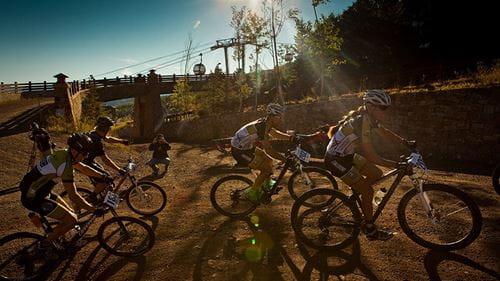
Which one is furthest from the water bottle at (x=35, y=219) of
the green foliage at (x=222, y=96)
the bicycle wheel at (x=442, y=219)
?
the green foliage at (x=222, y=96)

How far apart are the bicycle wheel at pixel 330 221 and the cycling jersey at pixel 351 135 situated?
68 centimetres

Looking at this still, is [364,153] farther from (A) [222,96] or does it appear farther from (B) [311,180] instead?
(A) [222,96]

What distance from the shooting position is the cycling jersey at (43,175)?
4.82 metres

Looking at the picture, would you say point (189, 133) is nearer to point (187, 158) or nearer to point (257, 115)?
point (257, 115)

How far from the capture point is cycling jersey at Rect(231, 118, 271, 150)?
6.64m

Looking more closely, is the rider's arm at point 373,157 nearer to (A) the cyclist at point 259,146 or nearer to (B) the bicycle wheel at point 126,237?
(A) the cyclist at point 259,146

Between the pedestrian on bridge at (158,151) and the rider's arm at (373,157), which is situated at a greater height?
the rider's arm at (373,157)

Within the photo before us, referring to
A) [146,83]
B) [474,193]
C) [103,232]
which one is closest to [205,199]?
[103,232]

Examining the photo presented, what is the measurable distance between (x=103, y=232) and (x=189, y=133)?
2262 centimetres

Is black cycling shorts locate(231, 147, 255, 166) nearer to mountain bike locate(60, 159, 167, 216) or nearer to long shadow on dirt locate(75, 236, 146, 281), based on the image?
mountain bike locate(60, 159, 167, 216)

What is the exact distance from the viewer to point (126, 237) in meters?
5.67

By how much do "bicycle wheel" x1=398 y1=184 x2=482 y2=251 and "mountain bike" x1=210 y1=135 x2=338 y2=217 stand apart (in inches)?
74.3

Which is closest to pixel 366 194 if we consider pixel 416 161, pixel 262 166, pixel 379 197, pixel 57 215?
pixel 379 197

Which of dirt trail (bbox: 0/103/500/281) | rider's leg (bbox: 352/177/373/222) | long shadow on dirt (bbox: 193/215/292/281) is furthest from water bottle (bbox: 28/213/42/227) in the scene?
rider's leg (bbox: 352/177/373/222)
